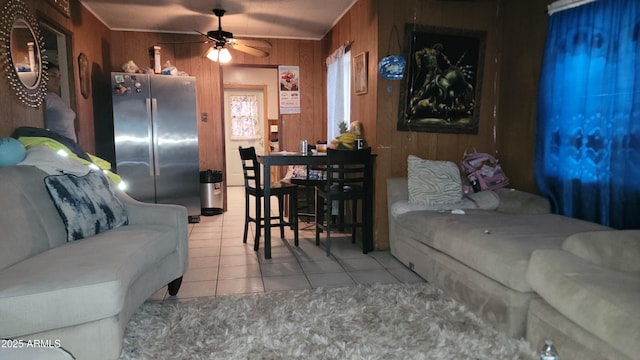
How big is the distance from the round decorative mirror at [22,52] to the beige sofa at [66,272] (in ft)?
3.40

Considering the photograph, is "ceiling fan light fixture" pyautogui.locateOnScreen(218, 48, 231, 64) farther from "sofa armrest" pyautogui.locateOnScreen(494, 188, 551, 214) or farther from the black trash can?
"sofa armrest" pyautogui.locateOnScreen(494, 188, 551, 214)

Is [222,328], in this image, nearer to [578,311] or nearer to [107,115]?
[578,311]

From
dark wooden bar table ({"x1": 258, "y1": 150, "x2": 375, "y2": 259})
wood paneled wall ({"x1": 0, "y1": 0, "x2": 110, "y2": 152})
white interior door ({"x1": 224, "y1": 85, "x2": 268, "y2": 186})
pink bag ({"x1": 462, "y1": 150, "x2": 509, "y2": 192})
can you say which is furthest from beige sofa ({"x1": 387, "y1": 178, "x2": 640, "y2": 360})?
white interior door ({"x1": 224, "y1": 85, "x2": 268, "y2": 186})

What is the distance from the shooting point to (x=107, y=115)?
5.19 meters

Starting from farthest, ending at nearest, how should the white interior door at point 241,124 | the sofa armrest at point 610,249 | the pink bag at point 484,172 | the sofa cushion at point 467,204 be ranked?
the white interior door at point 241,124 → the pink bag at point 484,172 → the sofa cushion at point 467,204 → the sofa armrest at point 610,249

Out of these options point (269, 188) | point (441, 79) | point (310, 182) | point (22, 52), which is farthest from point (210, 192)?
point (441, 79)

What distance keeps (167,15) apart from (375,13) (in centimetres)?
257

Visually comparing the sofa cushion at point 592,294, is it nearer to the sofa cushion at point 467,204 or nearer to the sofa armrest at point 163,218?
the sofa cushion at point 467,204

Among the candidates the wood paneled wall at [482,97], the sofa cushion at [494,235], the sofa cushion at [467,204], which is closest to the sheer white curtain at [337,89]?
the wood paneled wall at [482,97]

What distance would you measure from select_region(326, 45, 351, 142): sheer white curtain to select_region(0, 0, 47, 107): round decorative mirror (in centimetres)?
280

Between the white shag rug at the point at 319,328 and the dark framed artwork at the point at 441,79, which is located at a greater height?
the dark framed artwork at the point at 441,79

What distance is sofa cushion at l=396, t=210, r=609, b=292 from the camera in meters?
2.05

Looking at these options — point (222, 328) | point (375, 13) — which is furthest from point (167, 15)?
point (222, 328)

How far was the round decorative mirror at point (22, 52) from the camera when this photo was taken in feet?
9.18
